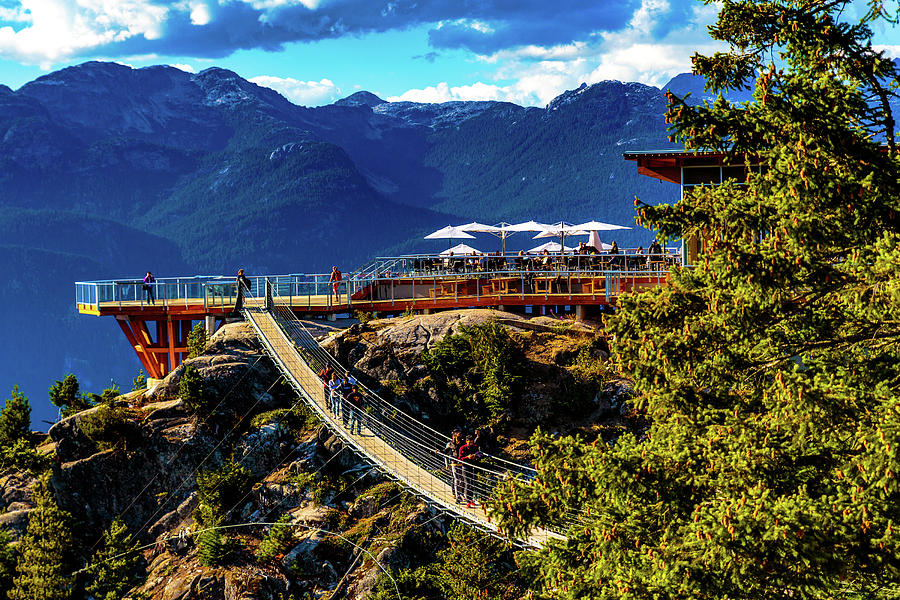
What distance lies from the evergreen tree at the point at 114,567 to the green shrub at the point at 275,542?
10.6ft

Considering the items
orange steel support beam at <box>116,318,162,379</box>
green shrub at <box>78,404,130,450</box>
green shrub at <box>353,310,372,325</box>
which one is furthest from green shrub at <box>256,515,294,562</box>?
orange steel support beam at <box>116,318,162,379</box>

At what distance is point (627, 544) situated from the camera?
10852mm

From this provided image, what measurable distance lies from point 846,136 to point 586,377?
44.8 feet

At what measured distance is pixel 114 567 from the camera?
837 inches

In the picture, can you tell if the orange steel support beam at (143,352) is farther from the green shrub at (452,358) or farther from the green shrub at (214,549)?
the green shrub at (452,358)

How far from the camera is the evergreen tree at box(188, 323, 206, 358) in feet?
88.2

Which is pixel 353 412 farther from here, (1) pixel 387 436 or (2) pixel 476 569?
(2) pixel 476 569

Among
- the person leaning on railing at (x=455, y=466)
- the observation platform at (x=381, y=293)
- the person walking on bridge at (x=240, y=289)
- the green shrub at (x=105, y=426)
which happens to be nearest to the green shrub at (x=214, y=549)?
the green shrub at (x=105, y=426)

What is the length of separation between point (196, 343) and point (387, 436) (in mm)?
9176

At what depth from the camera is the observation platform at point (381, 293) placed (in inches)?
1058

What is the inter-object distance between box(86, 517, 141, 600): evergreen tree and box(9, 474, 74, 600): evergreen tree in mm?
588

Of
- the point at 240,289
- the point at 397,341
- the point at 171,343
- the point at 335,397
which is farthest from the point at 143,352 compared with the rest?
the point at 335,397

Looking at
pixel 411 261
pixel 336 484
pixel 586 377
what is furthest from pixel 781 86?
pixel 411 261

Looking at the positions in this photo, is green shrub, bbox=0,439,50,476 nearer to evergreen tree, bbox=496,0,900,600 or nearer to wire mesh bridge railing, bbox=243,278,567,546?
wire mesh bridge railing, bbox=243,278,567,546
